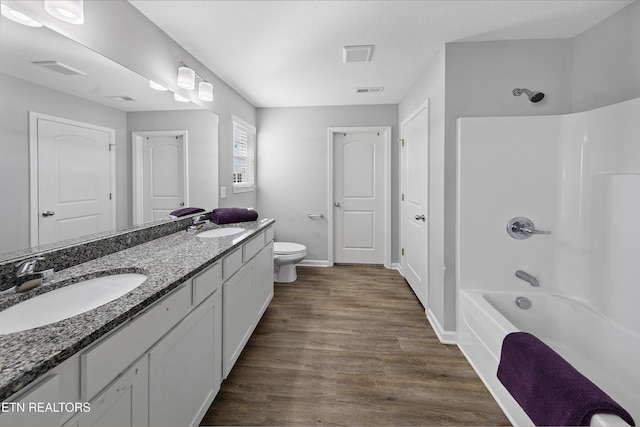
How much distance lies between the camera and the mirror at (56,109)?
3.64ft

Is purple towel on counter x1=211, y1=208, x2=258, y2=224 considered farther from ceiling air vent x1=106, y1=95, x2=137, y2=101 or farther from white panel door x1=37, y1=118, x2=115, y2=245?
ceiling air vent x1=106, y1=95, x2=137, y2=101

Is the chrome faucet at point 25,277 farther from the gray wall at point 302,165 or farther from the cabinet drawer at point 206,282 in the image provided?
the gray wall at point 302,165

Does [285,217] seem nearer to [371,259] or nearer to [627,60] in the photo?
[371,259]

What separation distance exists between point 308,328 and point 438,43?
2460mm

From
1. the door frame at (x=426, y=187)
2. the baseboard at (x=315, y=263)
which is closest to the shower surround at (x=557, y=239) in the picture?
the door frame at (x=426, y=187)

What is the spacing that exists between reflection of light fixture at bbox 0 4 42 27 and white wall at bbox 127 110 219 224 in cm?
60

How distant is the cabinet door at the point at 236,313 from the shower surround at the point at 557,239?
1.46 meters

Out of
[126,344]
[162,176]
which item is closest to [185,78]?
[162,176]

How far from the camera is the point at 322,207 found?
4145 mm

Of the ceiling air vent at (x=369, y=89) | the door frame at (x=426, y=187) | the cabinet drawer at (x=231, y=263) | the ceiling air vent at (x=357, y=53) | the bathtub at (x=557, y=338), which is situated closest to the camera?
the bathtub at (x=557, y=338)

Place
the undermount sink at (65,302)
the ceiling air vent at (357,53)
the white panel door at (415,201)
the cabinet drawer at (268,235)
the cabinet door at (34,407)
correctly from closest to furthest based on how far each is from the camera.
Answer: the cabinet door at (34,407) < the undermount sink at (65,302) < the ceiling air vent at (357,53) < the cabinet drawer at (268,235) < the white panel door at (415,201)

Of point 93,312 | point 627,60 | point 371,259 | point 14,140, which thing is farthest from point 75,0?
point 371,259

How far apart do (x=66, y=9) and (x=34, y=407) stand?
1.50m

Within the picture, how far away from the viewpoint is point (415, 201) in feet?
10.3
